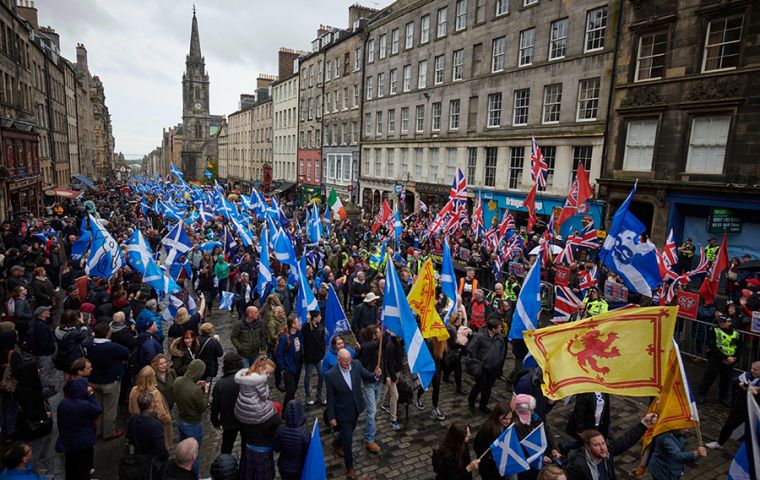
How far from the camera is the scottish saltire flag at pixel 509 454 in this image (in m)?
4.72

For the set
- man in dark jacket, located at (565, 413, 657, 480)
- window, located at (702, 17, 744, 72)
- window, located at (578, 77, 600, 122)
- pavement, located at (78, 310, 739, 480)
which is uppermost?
window, located at (702, 17, 744, 72)

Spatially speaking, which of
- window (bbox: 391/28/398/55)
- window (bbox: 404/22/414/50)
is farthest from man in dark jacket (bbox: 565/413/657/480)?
window (bbox: 391/28/398/55)

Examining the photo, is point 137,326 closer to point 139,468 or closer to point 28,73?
point 139,468

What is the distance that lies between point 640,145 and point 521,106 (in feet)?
24.4

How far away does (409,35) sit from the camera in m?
33.9

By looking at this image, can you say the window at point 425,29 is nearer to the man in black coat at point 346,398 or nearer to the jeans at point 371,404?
the jeans at point 371,404

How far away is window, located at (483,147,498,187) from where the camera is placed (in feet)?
88.5

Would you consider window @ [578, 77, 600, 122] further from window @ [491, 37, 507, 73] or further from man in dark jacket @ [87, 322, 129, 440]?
man in dark jacket @ [87, 322, 129, 440]

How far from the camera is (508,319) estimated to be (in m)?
9.46

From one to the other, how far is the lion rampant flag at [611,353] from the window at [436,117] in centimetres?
2717

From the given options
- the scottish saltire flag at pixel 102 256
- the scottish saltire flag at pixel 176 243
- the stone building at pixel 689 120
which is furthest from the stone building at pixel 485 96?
the scottish saltire flag at pixel 102 256

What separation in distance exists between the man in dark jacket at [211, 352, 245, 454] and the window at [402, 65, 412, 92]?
31304 mm

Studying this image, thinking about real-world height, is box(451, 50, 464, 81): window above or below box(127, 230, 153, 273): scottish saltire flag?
above

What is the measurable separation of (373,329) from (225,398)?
2.53 meters
